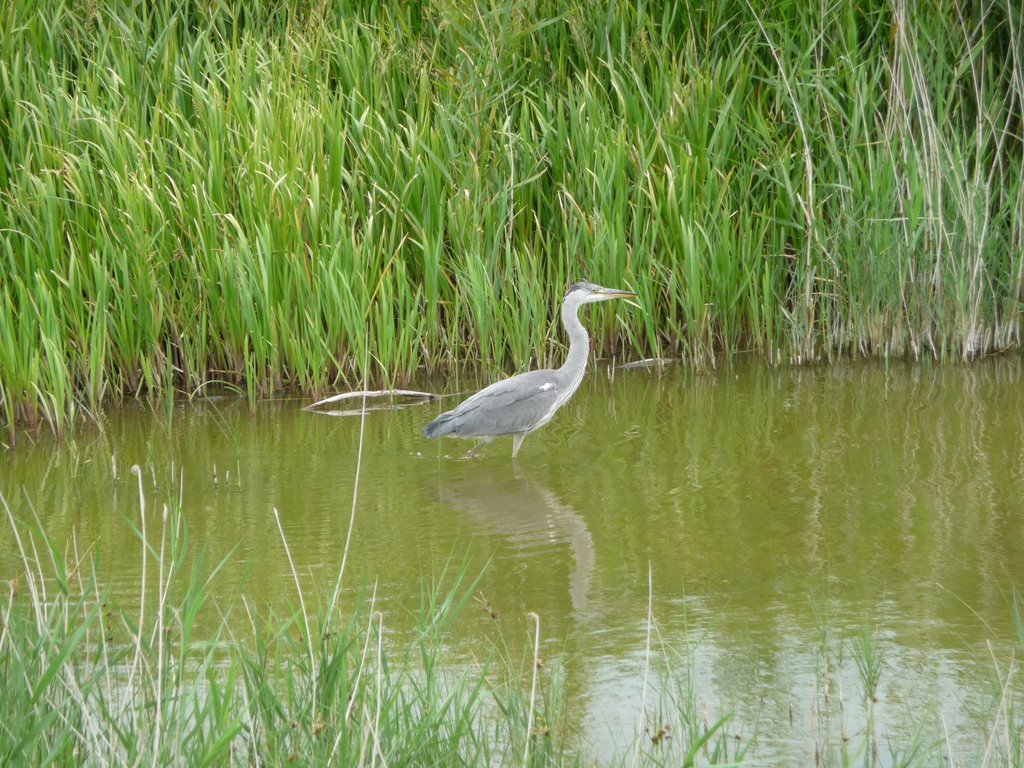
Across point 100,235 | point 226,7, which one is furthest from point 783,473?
point 226,7

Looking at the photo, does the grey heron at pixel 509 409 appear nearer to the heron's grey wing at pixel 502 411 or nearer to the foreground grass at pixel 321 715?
the heron's grey wing at pixel 502 411

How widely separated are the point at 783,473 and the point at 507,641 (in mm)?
2246

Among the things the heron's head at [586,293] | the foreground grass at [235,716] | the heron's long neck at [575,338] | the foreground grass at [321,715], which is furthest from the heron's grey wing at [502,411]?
the foreground grass at [235,716]

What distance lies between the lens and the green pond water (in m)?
3.69

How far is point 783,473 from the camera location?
5953 millimetres

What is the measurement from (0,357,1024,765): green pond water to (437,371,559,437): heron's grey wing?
214 millimetres

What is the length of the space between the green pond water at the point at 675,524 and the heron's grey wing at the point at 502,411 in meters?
0.21

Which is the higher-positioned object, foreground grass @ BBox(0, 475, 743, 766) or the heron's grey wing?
Result: the heron's grey wing

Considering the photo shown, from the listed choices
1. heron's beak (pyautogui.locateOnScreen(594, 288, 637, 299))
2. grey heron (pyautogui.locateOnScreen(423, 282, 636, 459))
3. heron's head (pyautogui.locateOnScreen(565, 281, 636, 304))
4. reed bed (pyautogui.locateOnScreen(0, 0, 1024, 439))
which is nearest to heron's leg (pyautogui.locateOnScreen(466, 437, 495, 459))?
grey heron (pyautogui.locateOnScreen(423, 282, 636, 459))

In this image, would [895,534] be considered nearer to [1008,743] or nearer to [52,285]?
[1008,743]

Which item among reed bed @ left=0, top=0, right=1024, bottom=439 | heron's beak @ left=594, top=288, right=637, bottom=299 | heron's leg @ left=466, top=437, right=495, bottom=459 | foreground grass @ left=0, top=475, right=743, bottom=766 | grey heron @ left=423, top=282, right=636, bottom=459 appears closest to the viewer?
foreground grass @ left=0, top=475, right=743, bottom=766

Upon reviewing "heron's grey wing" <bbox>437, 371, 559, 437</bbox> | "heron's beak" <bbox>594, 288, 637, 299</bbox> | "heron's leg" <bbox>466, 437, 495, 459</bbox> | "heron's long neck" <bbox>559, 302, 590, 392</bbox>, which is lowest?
"heron's leg" <bbox>466, 437, 495, 459</bbox>

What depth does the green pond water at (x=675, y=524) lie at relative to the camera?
369 cm

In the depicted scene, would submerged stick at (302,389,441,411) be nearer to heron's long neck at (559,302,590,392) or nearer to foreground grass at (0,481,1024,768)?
heron's long neck at (559,302,590,392)
